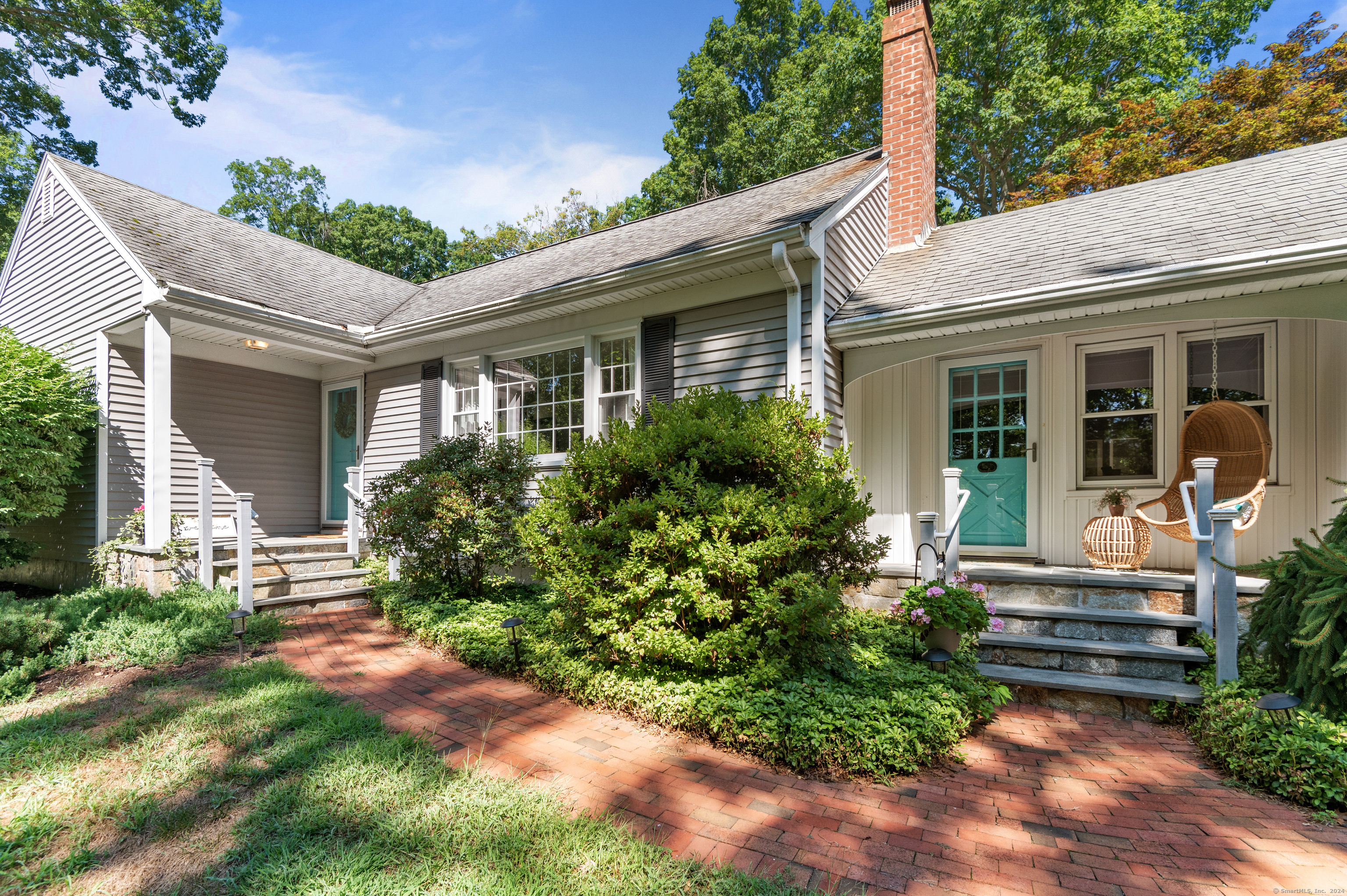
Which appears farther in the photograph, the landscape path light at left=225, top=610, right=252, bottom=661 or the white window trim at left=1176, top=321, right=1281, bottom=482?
the white window trim at left=1176, top=321, right=1281, bottom=482

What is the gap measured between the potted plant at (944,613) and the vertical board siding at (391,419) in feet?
21.5

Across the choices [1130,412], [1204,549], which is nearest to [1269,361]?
[1130,412]

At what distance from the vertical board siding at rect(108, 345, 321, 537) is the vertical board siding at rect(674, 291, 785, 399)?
642 centimetres

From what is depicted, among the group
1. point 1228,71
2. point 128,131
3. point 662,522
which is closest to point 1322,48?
point 1228,71

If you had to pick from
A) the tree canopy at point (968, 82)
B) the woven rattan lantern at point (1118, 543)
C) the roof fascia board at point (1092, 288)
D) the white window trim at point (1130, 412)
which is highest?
the tree canopy at point (968, 82)

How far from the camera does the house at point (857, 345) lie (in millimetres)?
4715

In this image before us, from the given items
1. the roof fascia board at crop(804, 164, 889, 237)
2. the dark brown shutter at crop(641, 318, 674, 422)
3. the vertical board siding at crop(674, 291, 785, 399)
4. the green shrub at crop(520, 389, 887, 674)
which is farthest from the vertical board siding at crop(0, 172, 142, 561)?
the roof fascia board at crop(804, 164, 889, 237)

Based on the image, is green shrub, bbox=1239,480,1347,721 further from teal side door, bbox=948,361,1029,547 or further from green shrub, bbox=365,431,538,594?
green shrub, bbox=365,431,538,594

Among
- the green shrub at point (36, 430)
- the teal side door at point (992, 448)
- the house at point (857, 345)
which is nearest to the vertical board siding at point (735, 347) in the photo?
the house at point (857, 345)

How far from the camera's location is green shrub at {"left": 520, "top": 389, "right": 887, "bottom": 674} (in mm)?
3496

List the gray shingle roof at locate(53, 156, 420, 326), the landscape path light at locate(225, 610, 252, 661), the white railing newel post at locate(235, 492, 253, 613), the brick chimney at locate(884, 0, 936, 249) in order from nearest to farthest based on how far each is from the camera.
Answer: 1. the landscape path light at locate(225, 610, 252, 661)
2. the white railing newel post at locate(235, 492, 253, 613)
3. the brick chimney at locate(884, 0, 936, 249)
4. the gray shingle roof at locate(53, 156, 420, 326)

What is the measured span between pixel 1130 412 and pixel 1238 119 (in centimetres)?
1132

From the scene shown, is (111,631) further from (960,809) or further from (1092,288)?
(1092,288)

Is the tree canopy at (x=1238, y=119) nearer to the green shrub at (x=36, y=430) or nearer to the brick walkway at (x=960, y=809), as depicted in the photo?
the brick walkway at (x=960, y=809)
